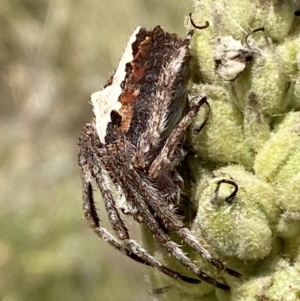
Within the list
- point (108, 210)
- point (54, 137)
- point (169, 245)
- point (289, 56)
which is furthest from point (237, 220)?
point (54, 137)

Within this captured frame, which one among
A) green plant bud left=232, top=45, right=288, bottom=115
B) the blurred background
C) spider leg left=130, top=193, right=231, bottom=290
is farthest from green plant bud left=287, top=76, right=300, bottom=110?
the blurred background

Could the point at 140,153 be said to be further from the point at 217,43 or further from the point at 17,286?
the point at 17,286

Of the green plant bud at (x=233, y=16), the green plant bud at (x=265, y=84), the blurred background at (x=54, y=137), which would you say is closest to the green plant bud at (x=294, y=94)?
the green plant bud at (x=265, y=84)

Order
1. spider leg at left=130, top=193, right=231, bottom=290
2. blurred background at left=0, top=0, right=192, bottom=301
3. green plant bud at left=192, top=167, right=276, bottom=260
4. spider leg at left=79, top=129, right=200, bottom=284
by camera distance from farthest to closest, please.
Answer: blurred background at left=0, top=0, right=192, bottom=301, spider leg at left=79, top=129, right=200, bottom=284, spider leg at left=130, top=193, right=231, bottom=290, green plant bud at left=192, top=167, right=276, bottom=260

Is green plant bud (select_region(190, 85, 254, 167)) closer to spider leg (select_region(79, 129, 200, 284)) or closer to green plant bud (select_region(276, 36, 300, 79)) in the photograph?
green plant bud (select_region(276, 36, 300, 79))

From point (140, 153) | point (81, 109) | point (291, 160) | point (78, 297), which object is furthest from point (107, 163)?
point (81, 109)

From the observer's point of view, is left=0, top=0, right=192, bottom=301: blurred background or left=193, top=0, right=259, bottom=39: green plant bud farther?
left=0, top=0, right=192, bottom=301: blurred background

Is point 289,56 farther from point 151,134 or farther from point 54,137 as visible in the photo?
point 54,137
